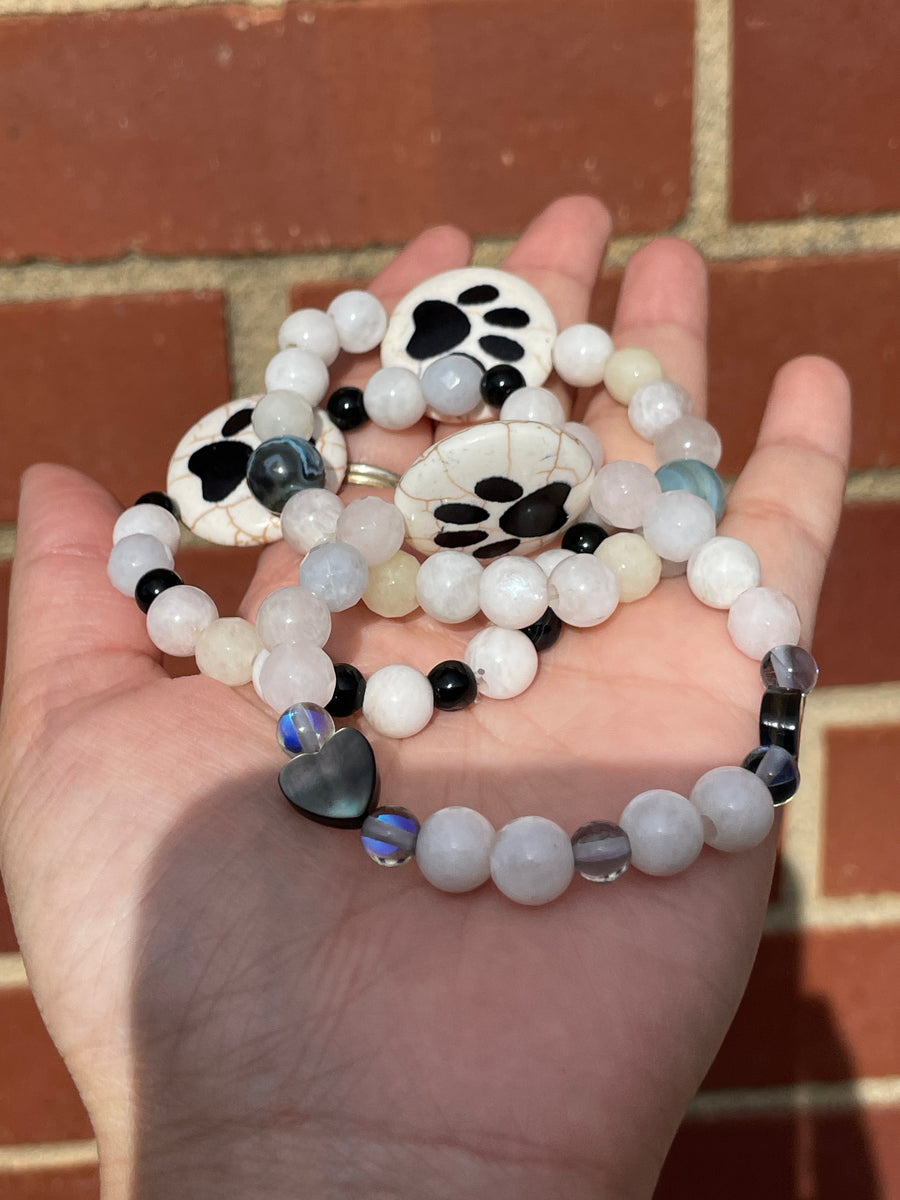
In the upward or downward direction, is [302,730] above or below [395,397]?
below

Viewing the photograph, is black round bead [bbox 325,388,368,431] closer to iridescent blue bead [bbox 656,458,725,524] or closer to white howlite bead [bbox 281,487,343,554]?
white howlite bead [bbox 281,487,343,554]

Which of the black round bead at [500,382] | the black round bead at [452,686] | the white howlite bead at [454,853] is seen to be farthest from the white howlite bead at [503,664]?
the black round bead at [500,382]

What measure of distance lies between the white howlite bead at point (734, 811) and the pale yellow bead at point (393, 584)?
23 centimetres

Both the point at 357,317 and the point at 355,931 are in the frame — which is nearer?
the point at 355,931

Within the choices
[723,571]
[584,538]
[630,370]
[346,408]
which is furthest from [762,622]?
[346,408]

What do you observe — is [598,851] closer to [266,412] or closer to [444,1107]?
[444,1107]

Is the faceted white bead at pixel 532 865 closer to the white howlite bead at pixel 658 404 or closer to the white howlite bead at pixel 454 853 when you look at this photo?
the white howlite bead at pixel 454 853

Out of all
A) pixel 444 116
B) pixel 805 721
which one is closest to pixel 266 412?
pixel 444 116

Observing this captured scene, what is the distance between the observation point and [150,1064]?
0.54 m

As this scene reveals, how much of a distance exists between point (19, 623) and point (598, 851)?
386mm

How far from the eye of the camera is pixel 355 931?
545mm

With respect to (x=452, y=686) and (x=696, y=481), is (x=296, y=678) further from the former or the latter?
(x=696, y=481)

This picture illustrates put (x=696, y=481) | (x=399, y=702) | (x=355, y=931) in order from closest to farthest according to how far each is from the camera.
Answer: (x=355, y=931) < (x=399, y=702) < (x=696, y=481)

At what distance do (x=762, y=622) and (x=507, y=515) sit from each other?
0.57ft
